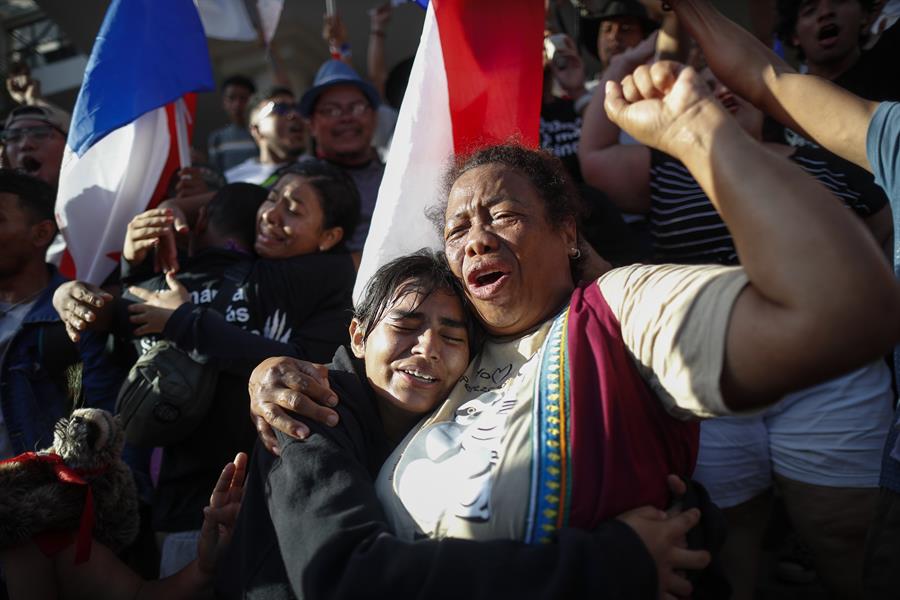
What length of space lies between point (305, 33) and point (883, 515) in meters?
8.86

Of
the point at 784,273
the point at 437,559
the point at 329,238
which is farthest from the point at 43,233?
the point at 784,273

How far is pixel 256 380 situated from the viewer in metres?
1.80

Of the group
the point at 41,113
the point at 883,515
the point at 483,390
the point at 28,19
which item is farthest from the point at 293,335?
the point at 28,19

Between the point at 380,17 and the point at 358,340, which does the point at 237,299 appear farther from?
the point at 380,17

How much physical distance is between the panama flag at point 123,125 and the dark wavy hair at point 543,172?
1.97m

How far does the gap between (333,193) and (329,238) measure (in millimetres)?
222

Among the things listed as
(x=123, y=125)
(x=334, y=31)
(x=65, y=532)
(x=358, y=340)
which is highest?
(x=334, y=31)

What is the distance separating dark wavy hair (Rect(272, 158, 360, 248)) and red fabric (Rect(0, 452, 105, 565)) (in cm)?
148

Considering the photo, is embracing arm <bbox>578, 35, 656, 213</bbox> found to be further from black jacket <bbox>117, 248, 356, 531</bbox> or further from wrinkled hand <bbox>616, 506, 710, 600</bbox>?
wrinkled hand <bbox>616, 506, 710, 600</bbox>

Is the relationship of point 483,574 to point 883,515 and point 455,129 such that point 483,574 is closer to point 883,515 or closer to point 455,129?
point 883,515

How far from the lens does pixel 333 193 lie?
3.25 meters

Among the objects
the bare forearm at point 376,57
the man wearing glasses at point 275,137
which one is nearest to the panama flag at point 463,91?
the man wearing glasses at point 275,137

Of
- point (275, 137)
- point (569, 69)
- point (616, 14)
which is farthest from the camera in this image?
point (275, 137)

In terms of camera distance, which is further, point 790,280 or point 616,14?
point 616,14
